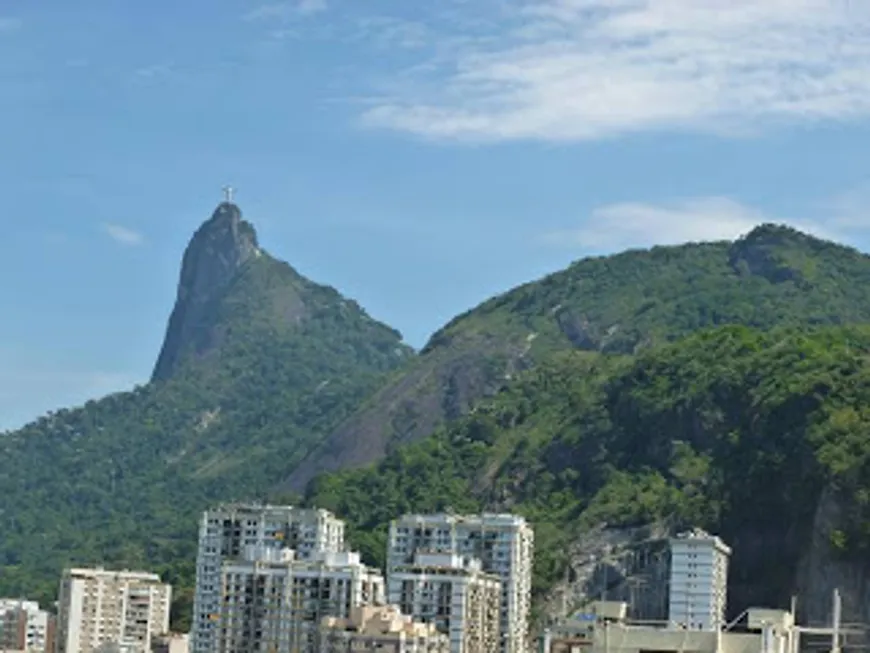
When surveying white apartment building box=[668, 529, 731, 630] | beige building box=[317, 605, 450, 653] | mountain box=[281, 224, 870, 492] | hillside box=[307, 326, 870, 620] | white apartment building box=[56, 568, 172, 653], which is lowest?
beige building box=[317, 605, 450, 653]

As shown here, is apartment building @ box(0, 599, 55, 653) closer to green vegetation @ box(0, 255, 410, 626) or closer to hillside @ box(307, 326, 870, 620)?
hillside @ box(307, 326, 870, 620)

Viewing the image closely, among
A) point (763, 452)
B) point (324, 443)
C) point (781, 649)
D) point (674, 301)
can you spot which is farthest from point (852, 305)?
point (781, 649)

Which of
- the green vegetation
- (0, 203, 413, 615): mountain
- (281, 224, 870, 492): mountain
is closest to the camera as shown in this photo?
(281, 224, 870, 492): mountain

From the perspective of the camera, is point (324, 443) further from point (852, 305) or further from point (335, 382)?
point (335, 382)

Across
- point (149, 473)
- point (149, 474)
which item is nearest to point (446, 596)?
point (149, 474)

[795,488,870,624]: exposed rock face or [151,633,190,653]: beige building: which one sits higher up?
[795,488,870,624]: exposed rock face

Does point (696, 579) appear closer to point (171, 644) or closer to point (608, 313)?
point (171, 644)

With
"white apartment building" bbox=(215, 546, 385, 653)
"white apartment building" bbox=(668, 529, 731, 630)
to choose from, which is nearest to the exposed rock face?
"white apartment building" bbox=(668, 529, 731, 630)

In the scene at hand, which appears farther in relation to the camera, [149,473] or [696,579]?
[149,473]
